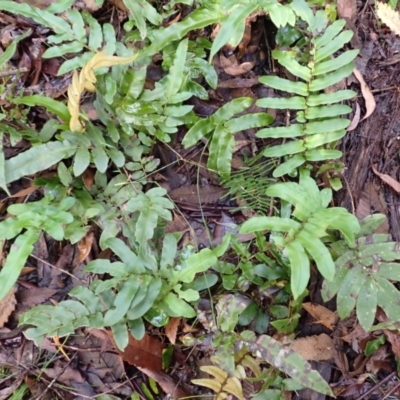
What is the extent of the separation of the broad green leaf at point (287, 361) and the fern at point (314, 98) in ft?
3.01

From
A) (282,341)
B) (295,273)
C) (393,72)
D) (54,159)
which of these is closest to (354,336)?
(282,341)

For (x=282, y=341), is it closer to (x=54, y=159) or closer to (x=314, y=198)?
(x=314, y=198)

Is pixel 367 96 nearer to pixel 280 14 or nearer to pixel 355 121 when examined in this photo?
pixel 355 121

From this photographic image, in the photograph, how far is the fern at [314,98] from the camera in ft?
7.97

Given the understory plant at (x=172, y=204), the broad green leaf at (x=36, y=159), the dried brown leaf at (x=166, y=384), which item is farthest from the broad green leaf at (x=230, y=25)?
the dried brown leaf at (x=166, y=384)

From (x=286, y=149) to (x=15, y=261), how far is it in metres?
1.54

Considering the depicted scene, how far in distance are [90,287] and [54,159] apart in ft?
2.30

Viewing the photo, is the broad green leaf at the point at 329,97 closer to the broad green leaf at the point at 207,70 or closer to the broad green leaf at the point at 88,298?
the broad green leaf at the point at 207,70

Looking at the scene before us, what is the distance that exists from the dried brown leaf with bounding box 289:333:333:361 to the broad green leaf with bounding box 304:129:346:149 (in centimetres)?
103

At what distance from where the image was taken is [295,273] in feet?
6.44

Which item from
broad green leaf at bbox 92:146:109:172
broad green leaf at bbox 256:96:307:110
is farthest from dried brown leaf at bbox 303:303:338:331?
broad green leaf at bbox 92:146:109:172

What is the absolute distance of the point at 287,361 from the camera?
2.13 metres

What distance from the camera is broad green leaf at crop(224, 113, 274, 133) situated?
8.38ft

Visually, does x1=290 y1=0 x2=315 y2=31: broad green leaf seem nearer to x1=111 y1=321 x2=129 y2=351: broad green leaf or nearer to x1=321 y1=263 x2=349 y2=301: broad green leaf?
x1=321 y1=263 x2=349 y2=301: broad green leaf
